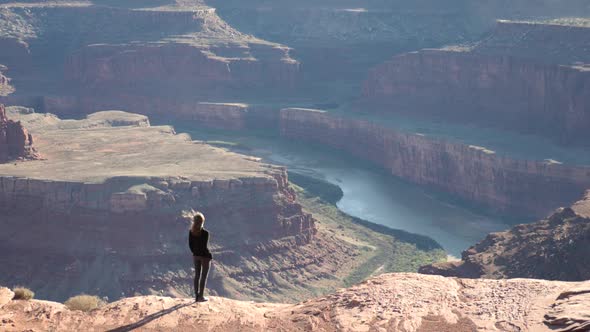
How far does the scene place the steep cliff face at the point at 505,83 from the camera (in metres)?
89.6

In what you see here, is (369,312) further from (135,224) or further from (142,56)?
(142,56)

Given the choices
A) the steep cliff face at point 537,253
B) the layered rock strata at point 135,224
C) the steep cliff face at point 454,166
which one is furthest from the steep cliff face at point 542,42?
the steep cliff face at point 537,253

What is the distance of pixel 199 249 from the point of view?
25469 mm

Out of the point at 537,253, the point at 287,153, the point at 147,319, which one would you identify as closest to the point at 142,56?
the point at 287,153

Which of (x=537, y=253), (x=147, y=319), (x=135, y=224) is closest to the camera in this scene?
(x=147, y=319)

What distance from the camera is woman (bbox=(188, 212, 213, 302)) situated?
2502 centimetres

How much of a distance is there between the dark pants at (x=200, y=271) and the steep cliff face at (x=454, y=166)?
177ft

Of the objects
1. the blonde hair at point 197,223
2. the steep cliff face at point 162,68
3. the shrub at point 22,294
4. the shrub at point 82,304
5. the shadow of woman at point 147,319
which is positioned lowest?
the steep cliff face at point 162,68

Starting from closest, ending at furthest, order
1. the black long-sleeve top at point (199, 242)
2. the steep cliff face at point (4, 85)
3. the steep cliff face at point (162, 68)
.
→ 1. the black long-sleeve top at point (199, 242)
2. the steep cliff face at point (4, 85)
3. the steep cliff face at point (162, 68)

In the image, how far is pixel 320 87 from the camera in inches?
4742

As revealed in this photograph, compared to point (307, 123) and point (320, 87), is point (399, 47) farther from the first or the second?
point (307, 123)

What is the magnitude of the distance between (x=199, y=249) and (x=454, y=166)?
212ft

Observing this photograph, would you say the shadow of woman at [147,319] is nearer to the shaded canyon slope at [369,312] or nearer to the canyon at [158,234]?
the shaded canyon slope at [369,312]

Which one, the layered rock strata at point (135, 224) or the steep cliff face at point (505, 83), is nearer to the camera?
the layered rock strata at point (135, 224)
